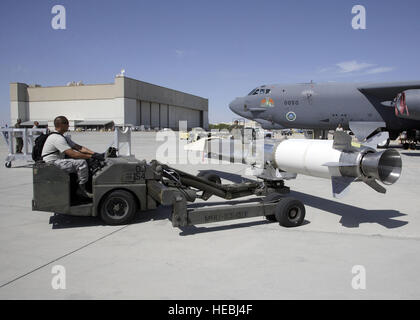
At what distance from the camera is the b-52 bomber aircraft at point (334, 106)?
1756 centimetres

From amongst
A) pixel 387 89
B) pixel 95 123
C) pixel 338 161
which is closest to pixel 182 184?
pixel 338 161

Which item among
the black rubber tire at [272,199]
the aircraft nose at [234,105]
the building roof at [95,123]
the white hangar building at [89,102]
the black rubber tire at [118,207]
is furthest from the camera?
the building roof at [95,123]

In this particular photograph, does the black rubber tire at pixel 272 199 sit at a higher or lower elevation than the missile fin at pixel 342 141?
lower

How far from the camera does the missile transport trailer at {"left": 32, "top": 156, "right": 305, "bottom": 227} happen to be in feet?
15.7

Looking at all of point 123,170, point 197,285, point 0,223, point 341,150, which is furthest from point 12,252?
point 341,150

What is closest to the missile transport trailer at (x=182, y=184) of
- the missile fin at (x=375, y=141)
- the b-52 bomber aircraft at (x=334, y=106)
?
the missile fin at (x=375, y=141)

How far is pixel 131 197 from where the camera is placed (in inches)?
207

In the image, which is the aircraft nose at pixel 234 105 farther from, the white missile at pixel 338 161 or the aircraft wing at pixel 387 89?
the white missile at pixel 338 161

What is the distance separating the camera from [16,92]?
72.9m

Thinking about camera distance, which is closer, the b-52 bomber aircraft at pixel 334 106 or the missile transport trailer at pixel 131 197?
the missile transport trailer at pixel 131 197

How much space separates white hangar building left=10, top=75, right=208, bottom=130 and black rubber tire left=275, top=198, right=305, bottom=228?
66.7m

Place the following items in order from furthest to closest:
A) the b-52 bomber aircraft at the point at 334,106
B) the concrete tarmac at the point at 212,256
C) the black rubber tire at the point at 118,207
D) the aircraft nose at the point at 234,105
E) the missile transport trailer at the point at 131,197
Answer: the aircraft nose at the point at 234,105 → the b-52 bomber aircraft at the point at 334,106 → the black rubber tire at the point at 118,207 → the missile transport trailer at the point at 131,197 → the concrete tarmac at the point at 212,256

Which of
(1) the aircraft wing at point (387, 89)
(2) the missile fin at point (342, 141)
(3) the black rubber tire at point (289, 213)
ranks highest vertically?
(1) the aircraft wing at point (387, 89)
